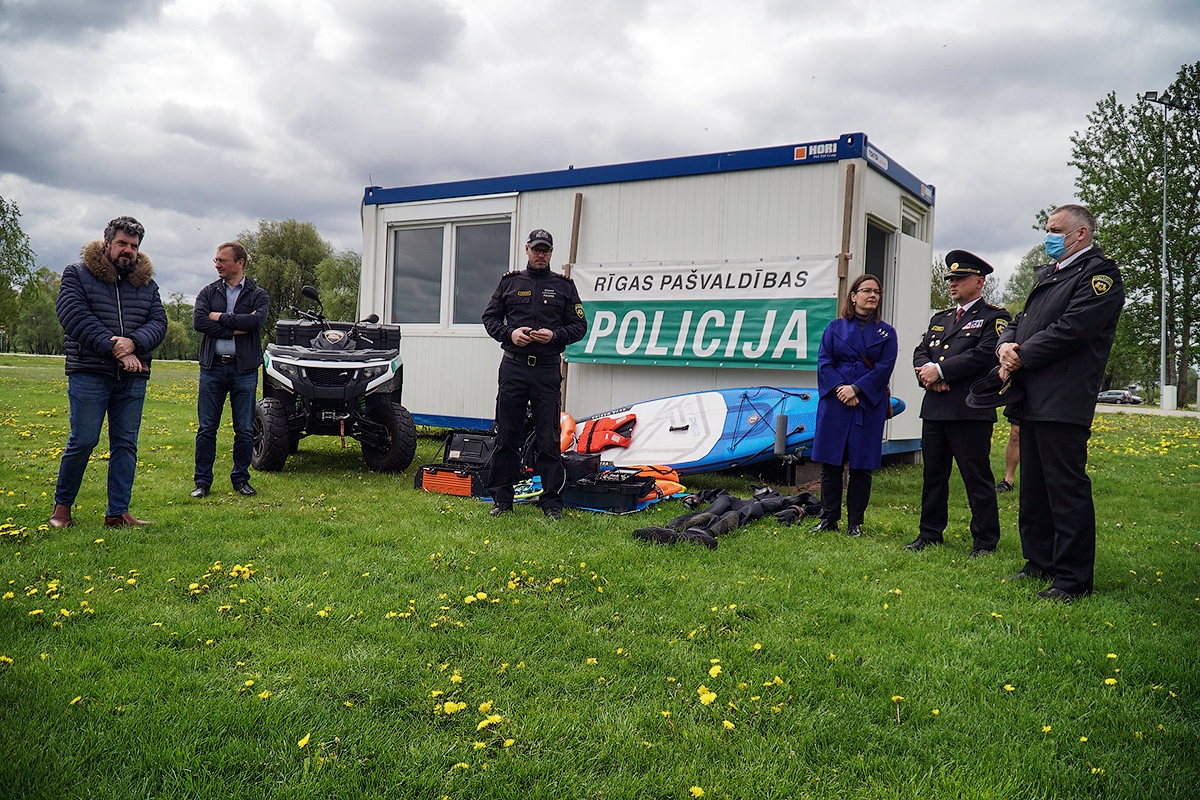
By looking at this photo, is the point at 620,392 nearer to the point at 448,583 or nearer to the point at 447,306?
the point at 447,306

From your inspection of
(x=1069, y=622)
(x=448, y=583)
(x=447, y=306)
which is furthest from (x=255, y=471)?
(x=1069, y=622)

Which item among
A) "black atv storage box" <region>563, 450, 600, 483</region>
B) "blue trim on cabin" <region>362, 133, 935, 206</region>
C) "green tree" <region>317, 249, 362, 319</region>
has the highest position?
"green tree" <region>317, 249, 362, 319</region>

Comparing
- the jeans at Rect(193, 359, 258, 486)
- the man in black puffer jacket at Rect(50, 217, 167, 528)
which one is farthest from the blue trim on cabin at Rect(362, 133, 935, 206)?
the man in black puffer jacket at Rect(50, 217, 167, 528)

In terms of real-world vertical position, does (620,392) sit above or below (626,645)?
above

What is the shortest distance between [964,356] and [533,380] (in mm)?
2809

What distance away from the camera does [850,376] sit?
530cm

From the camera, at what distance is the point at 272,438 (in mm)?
7039

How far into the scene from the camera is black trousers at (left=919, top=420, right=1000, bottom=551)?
4789 millimetres

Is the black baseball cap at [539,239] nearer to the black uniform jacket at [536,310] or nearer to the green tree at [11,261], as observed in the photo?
the black uniform jacket at [536,310]

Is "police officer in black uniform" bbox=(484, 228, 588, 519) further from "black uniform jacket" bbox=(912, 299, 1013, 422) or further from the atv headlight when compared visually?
"black uniform jacket" bbox=(912, 299, 1013, 422)

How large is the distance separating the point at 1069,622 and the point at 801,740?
185 cm

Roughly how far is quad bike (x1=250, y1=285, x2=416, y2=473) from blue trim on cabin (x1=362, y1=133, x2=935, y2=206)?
8.73ft

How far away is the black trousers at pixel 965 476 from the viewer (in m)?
4.79

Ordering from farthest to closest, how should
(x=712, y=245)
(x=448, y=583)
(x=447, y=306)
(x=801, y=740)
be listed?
(x=447, y=306)
(x=712, y=245)
(x=448, y=583)
(x=801, y=740)
